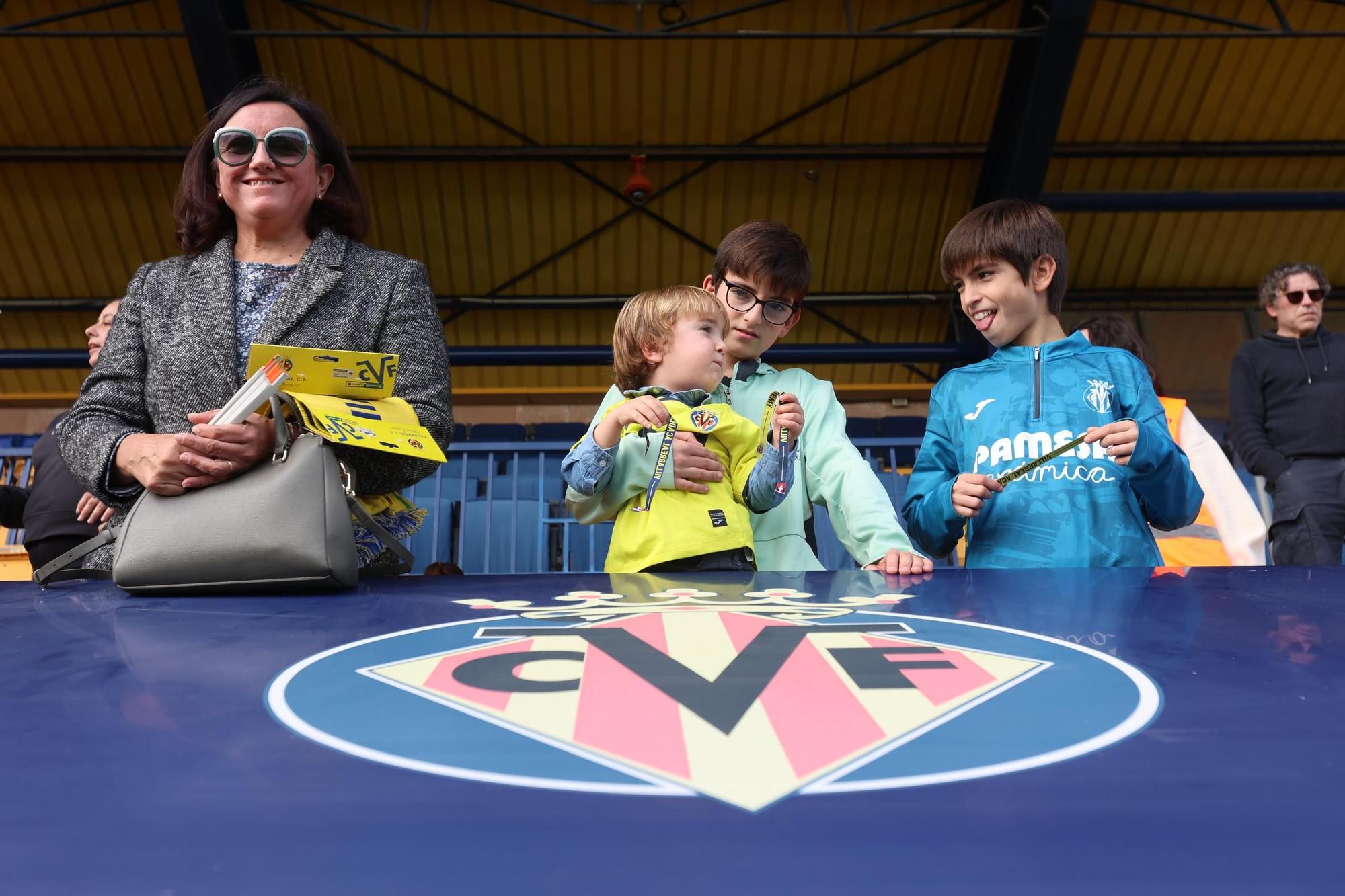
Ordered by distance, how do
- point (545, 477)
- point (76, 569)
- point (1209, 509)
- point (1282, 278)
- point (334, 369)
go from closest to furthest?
point (334, 369), point (76, 569), point (1209, 509), point (1282, 278), point (545, 477)

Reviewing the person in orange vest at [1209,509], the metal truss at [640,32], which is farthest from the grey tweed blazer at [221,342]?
the metal truss at [640,32]

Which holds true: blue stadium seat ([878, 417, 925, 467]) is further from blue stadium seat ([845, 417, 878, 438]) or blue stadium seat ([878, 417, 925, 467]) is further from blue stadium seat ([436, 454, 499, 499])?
blue stadium seat ([436, 454, 499, 499])

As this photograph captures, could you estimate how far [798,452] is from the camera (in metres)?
1.87

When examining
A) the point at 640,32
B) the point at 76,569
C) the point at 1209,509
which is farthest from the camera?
the point at 640,32

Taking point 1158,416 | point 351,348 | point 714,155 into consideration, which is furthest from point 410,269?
point 714,155

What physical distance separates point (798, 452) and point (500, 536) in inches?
94.3

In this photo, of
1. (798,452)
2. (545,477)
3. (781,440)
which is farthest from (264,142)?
(545,477)

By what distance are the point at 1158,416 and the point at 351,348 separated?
134 centimetres

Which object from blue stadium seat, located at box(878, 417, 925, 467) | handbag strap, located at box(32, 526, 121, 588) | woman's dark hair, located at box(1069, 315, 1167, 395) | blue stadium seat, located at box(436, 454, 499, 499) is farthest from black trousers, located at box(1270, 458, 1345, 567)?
blue stadium seat, located at box(878, 417, 925, 467)

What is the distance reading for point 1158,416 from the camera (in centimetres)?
172

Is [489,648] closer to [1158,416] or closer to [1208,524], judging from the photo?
[1158,416]

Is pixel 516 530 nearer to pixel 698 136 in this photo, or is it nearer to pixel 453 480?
pixel 453 480

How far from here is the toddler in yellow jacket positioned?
1.59 metres

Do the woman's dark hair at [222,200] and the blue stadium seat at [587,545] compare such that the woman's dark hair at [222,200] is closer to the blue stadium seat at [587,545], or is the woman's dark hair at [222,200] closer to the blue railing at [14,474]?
the blue stadium seat at [587,545]
